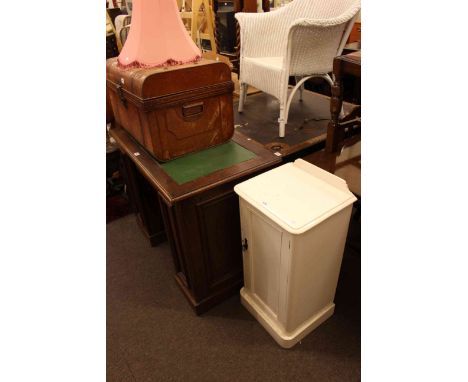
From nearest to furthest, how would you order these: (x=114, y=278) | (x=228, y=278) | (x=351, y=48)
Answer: (x=228, y=278)
(x=114, y=278)
(x=351, y=48)

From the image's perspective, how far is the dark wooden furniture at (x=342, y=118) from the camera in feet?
4.29

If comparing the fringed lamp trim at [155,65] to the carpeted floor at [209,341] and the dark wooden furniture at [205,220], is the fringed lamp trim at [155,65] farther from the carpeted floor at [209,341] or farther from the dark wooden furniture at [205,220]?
the carpeted floor at [209,341]

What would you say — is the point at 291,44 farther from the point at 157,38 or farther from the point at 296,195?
the point at 296,195

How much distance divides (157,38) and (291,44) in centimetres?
75

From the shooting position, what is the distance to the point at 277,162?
128 centimetres

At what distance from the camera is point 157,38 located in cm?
119

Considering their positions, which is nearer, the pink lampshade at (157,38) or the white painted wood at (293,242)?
the white painted wood at (293,242)

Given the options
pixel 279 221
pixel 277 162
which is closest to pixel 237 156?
pixel 277 162

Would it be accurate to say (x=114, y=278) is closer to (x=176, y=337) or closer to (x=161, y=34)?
(x=176, y=337)

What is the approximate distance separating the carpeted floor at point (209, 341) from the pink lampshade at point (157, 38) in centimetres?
105

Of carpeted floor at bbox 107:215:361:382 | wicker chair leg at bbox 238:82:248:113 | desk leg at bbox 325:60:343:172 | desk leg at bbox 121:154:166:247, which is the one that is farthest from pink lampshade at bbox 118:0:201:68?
carpeted floor at bbox 107:215:361:382

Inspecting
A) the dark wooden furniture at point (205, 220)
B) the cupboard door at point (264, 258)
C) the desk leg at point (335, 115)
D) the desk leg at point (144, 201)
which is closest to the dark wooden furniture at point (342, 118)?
the desk leg at point (335, 115)

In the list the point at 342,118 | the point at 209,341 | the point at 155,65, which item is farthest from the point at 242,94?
the point at 209,341

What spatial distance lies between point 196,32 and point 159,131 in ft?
7.09
